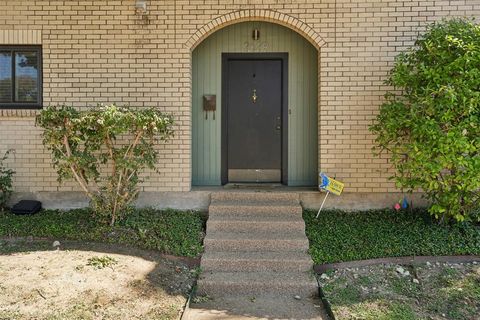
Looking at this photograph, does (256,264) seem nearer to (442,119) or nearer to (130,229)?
(130,229)

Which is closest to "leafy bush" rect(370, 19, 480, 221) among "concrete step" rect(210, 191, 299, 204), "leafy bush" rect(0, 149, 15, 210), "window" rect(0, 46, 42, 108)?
"concrete step" rect(210, 191, 299, 204)

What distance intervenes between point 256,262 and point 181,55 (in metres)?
3.46

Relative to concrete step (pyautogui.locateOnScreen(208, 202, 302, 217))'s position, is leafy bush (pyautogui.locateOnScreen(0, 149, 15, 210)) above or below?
above

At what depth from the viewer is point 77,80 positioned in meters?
6.98

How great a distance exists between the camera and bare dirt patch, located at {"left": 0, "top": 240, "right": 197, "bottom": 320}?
4.24 metres

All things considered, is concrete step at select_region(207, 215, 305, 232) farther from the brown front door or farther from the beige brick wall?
the brown front door

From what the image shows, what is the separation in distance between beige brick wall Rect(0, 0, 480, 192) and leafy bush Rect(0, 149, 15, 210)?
0.44 meters

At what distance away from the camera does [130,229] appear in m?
6.09

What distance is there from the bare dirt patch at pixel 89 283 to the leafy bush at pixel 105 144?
76 centimetres

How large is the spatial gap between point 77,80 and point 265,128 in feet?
10.7

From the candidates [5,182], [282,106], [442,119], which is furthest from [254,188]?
[5,182]

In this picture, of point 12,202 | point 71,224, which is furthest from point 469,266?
point 12,202

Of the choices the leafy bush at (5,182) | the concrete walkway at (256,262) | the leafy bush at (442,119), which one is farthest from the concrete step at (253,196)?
the leafy bush at (5,182)

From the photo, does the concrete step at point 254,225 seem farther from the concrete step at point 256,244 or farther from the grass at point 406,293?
the grass at point 406,293
